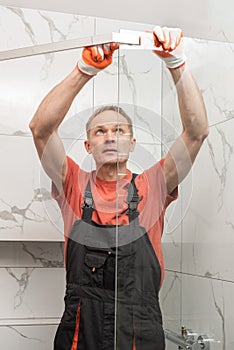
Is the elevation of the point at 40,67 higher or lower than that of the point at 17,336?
higher

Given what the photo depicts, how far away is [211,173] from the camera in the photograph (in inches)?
40.8

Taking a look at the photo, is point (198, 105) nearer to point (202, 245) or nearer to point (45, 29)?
point (202, 245)

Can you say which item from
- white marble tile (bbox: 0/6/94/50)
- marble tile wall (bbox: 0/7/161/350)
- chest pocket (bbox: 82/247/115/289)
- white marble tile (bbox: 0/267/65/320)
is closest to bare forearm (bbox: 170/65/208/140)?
chest pocket (bbox: 82/247/115/289)

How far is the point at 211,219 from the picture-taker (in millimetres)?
1025

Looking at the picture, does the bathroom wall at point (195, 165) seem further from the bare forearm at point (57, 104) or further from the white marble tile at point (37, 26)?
the white marble tile at point (37, 26)

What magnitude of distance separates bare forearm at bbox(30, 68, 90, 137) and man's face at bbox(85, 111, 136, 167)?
82mm

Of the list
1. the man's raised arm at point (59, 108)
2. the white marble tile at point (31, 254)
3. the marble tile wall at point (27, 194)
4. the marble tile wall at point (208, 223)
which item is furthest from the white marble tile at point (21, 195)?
the marble tile wall at point (208, 223)

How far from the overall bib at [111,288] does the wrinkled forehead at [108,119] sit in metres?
0.12

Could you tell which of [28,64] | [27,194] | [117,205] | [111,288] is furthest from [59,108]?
[28,64]

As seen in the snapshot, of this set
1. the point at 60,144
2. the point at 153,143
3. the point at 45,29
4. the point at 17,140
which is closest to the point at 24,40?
the point at 45,29

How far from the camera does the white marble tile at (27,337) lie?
70.7 inches

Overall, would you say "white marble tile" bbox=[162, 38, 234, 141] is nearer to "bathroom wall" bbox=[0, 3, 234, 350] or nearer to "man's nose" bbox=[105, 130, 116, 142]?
"bathroom wall" bbox=[0, 3, 234, 350]

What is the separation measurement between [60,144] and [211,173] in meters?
0.39

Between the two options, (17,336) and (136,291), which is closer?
(136,291)
